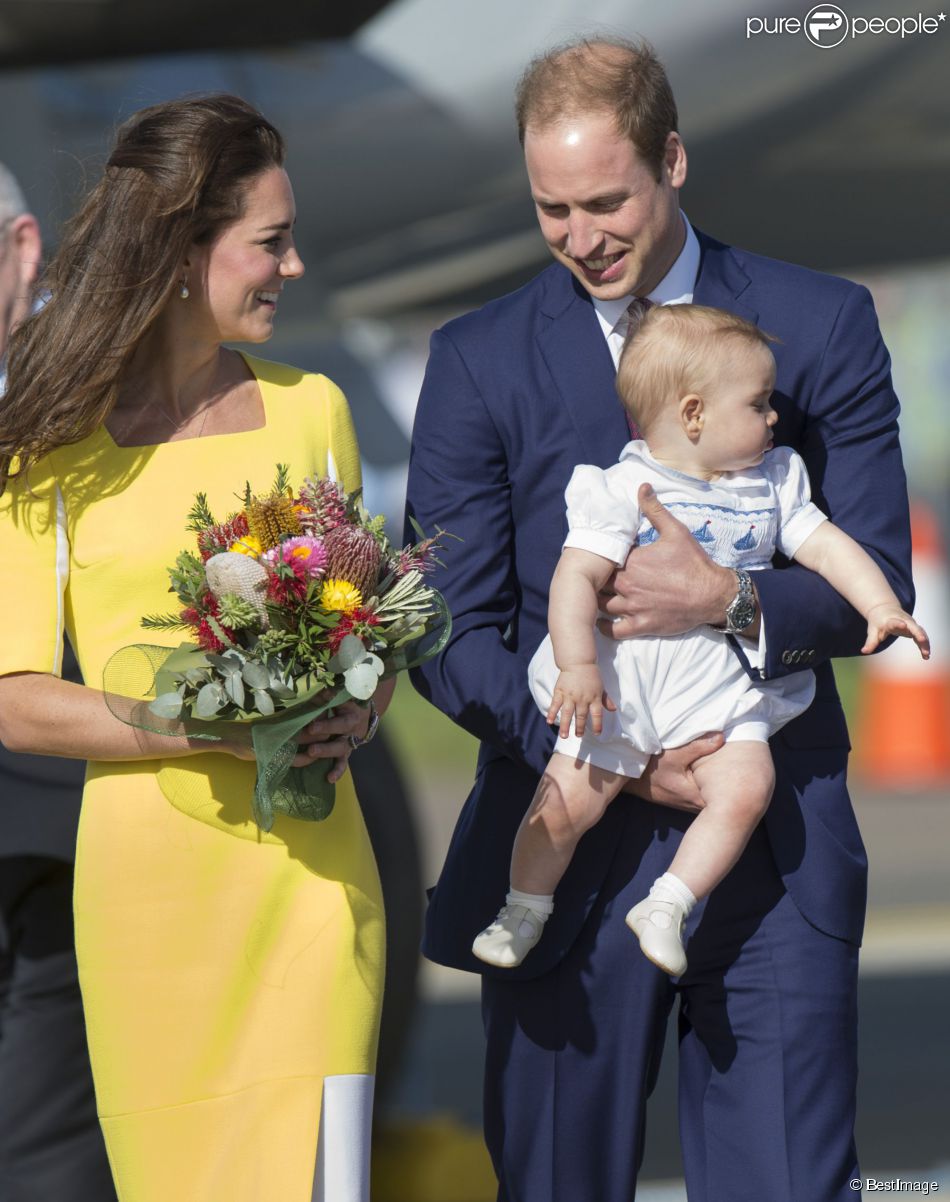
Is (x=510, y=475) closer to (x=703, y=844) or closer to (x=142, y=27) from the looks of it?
(x=703, y=844)

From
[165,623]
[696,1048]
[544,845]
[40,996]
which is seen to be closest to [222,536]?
[165,623]

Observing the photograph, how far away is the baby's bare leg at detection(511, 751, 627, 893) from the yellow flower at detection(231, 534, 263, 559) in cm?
51

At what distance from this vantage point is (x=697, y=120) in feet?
14.3

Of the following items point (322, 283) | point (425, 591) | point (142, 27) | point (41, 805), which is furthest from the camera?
point (322, 283)

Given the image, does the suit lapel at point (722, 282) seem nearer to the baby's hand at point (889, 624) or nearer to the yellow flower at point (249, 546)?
the baby's hand at point (889, 624)

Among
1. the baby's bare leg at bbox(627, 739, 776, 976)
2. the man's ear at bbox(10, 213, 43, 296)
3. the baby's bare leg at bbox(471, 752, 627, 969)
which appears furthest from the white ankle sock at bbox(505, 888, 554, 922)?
the man's ear at bbox(10, 213, 43, 296)

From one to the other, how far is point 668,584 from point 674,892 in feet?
1.30

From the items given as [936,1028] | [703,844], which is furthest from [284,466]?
[936,1028]

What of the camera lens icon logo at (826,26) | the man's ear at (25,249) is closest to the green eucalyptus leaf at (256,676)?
the man's ear at (25,249)

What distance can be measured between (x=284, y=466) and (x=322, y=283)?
2338mm

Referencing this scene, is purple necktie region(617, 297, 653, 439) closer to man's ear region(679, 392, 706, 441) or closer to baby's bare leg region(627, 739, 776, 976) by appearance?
man's ear region(679, 392, 706, 441)

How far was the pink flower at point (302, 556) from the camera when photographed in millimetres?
2262

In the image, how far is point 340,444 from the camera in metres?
2.65

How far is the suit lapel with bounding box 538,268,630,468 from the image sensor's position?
2.59m
